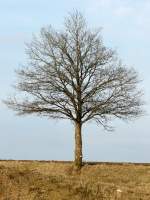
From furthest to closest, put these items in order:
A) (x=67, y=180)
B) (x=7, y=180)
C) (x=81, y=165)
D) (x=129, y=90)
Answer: (x=129, y=90), (x=81, y=165), (x=67, y=180), (x=7, y=180)

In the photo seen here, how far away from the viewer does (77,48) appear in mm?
41562

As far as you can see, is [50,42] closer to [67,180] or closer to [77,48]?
[77,48]

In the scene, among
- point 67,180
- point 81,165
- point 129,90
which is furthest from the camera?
point 129,90

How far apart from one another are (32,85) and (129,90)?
6.87 meters

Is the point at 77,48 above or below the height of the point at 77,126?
above

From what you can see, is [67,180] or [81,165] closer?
[67,180]

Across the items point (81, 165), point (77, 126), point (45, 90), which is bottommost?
point (81, 165)

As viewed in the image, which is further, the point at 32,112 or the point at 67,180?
the point at 32,112

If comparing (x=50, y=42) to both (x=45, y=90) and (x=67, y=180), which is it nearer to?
(x=45, y=90)

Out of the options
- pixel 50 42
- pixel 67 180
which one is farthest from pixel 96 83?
pixel 67 180

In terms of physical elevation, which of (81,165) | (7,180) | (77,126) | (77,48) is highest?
(77,48)

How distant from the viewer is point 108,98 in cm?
4103

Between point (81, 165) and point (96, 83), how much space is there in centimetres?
594

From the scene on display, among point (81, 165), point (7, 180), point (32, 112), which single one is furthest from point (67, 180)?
A: point (32, 112)
